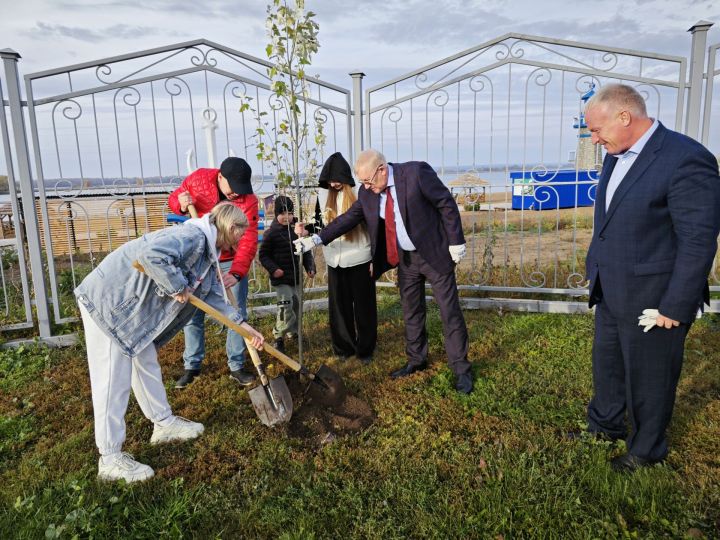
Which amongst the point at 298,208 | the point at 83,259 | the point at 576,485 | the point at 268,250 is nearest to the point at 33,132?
the point at 268,250

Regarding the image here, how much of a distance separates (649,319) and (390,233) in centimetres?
203

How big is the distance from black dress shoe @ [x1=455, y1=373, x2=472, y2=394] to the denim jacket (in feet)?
6.85

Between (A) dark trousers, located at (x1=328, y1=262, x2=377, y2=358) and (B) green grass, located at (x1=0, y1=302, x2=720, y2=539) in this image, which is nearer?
(B) green grass, located at (x1=0, y1=302, x2=720, y2=539)

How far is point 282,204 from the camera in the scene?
4422 mm

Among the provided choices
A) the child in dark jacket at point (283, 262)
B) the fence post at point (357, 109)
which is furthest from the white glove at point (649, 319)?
the fence post at point (357, 109)

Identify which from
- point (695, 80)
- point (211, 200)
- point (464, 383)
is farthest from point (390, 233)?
point (695, 80)

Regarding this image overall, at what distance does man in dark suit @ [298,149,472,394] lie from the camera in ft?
12.1

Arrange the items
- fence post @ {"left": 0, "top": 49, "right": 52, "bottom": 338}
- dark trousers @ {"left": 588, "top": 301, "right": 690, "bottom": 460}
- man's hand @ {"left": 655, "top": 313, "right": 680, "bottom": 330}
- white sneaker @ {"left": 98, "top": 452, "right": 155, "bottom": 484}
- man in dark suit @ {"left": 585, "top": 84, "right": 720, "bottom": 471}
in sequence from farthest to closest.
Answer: fence post @ {"left": 0, "top": 49, "right": 52, "bottom": 338}
white sneaker @ {"left": 98, "top": 452, "right": 155, "bottom": 484}
dark trousers @ {"left": 588, "top": 301, "right": 690, "bottom": 460}
man's hand @ {"left": 655, "top": 313, "right": 680, "bottom": 330}
man in dark suit @ {"left": 585, "top": 84, "right": 720, "bottom": 471}

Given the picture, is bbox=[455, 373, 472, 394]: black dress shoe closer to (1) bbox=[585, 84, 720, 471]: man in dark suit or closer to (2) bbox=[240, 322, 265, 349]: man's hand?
(1) bbox=[585, 84, 720, 471]: man in dark suit

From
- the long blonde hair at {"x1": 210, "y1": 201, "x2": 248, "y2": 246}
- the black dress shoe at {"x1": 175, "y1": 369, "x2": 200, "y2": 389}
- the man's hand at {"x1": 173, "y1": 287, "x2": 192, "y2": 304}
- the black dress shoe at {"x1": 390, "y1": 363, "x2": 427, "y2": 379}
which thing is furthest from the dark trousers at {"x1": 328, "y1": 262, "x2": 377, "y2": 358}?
the man's hand at {"x1": 173, "y1": 287, "x2": 192, "y2": 304}

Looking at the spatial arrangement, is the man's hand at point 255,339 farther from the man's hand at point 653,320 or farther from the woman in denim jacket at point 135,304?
the man's hand at point 653,320

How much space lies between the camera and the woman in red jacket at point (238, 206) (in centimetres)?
356

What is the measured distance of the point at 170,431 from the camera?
10.5 feet

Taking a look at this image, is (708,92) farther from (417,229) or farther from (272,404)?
(272,404)
